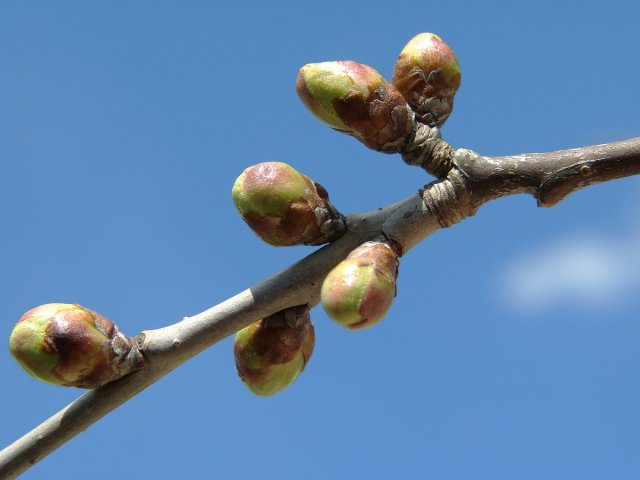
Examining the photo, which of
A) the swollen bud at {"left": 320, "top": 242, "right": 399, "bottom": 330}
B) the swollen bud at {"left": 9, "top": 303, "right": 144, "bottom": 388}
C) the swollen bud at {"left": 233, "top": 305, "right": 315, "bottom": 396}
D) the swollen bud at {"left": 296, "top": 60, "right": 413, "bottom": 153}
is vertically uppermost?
the swollen bud at {"left": 296, "top": 60, "right": 413, "bottom": 153}

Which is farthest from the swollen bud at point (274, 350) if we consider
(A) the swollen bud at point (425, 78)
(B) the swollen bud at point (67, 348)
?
(A) the swollen bud at point (425, 78)

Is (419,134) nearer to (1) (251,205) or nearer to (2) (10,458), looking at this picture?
(1) (251,205)

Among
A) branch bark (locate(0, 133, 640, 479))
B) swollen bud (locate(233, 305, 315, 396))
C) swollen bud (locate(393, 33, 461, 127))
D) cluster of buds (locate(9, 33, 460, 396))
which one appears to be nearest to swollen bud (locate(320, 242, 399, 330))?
cluster of buds (locate(9, 33, 460, 396))

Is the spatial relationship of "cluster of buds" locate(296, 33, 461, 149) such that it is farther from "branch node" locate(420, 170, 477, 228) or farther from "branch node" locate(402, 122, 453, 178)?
"branch node" locate(420, 170, 477, 228)

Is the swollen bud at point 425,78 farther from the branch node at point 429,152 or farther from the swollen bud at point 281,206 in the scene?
the swollen bud at point 281,206

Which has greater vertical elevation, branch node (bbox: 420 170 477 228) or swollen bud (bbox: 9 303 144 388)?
swollen bud (bbox: 9 303 144 388)

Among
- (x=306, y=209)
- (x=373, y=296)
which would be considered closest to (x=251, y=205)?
(x=306, y=209)
